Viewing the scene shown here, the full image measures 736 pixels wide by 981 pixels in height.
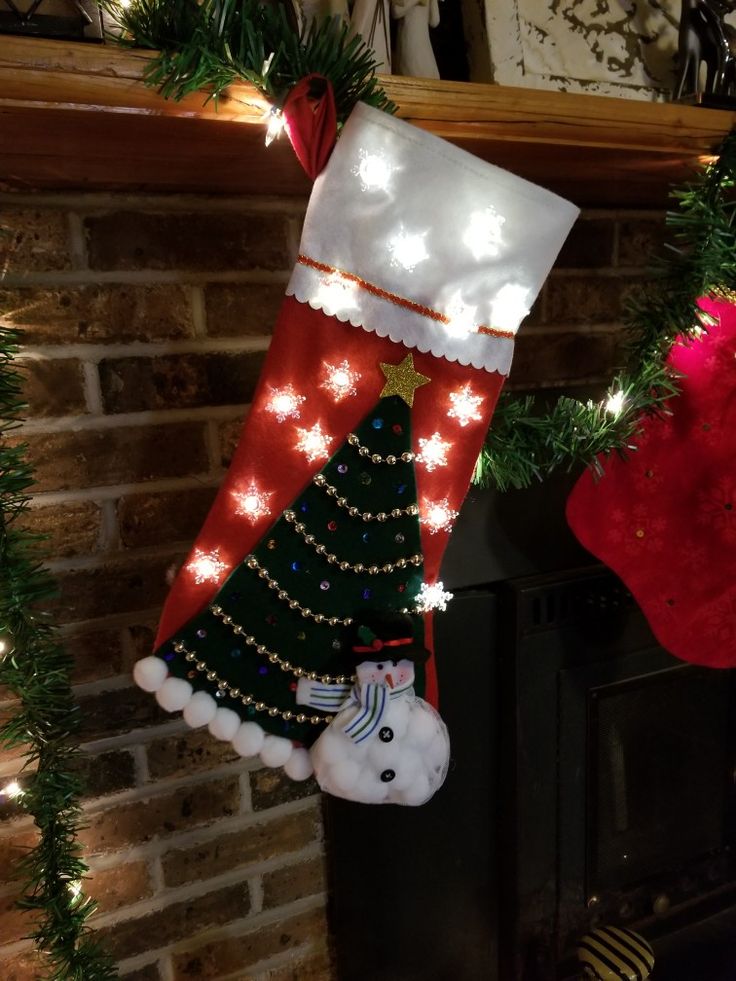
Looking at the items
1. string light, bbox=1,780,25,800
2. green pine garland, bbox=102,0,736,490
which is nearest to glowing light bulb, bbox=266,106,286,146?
green pine garland, bbox=102,0,736,490

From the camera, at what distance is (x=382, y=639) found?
0.77 m

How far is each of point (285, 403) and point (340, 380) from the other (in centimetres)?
6

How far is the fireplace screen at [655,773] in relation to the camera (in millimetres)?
1154

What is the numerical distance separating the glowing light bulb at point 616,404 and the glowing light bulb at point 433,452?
26 cm

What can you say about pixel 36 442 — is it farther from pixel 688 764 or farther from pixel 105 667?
pixel 688 764

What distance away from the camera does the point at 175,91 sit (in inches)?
23.6

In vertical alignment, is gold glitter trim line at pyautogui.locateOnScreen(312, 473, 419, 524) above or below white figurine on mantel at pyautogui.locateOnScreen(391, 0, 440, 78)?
below

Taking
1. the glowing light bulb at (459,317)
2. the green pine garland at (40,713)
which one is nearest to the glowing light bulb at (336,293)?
the glowing light bulb at (459,317)

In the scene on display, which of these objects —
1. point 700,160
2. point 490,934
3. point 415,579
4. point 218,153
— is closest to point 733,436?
point 700,160

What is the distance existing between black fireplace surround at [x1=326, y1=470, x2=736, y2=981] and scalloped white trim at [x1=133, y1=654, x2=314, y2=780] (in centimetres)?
31

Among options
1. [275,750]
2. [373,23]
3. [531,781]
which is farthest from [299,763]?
[373,23]

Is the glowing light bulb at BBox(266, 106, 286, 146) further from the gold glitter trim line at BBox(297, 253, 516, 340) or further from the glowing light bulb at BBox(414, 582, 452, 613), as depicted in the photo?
the glowing light bulb at BBox(414, 582, 452, 613)

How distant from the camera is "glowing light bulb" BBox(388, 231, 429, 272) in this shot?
0.72 m

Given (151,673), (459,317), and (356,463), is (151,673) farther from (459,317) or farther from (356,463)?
(459,317)
